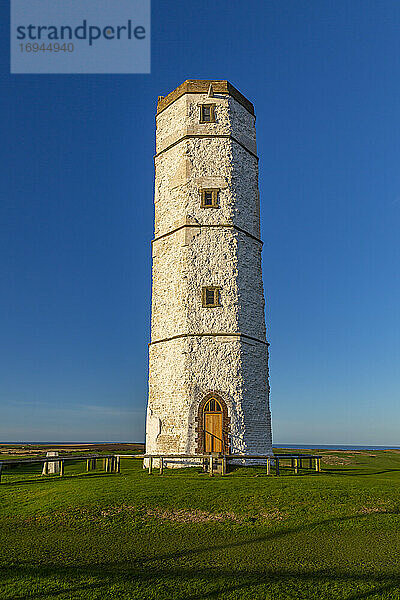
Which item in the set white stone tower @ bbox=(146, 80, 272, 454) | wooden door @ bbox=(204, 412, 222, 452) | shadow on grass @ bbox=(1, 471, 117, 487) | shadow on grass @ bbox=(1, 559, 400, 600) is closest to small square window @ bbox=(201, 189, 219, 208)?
white stone tower @ bbox=(146, 80, 272, 454)

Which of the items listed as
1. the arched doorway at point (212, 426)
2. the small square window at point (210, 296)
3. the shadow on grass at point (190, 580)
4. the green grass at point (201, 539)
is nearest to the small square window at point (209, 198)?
the small square window at point (210, 296)

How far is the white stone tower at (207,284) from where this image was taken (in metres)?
22.1

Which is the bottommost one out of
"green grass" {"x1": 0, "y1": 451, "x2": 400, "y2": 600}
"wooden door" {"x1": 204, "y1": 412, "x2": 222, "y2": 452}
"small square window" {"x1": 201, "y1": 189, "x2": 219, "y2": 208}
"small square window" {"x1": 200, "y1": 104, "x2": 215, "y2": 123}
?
"green grass" {"x1": 0, "y1": 451, "x2": 400, "y2": 600}

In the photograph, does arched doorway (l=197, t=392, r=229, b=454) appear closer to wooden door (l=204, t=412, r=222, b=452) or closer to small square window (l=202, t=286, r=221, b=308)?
wooden door (l=204, t=412, r=222, b=452)

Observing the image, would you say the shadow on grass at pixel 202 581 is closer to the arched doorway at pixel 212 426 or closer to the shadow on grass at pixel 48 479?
the shadow on grass at pixel 48 479

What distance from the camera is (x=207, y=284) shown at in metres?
23.8

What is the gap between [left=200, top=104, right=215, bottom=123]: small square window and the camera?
26.2 m

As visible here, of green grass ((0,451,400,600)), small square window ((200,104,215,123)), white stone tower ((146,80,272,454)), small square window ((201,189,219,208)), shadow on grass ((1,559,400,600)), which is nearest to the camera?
shadow on grass ((1,559,400,600))

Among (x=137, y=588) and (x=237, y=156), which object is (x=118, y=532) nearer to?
(x=137, y=588)

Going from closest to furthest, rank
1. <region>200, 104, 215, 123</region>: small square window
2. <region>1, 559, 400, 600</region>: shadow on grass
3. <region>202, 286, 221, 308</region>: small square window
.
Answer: <region>1, 559, 400, 600</region>: shadow on grass < <region>202, 286, 221, 308</region>: small square window < <region>200, 104, 215, 123</region>: small square window

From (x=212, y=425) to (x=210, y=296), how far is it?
625 centimetres

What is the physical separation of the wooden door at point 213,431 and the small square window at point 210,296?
5.30m

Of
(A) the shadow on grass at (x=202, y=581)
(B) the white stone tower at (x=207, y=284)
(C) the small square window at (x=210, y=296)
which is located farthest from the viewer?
(C) the small square window at (x=210, y=296)

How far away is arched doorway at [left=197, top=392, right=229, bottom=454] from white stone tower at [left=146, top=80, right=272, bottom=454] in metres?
0.05
